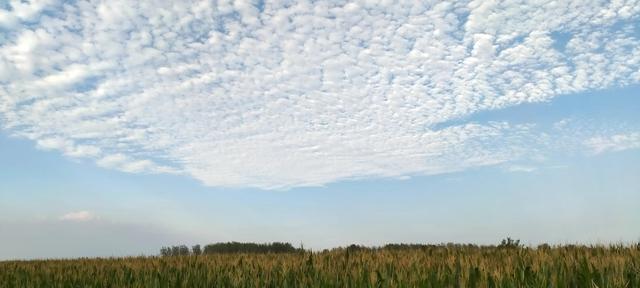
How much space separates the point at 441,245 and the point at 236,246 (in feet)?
42.2

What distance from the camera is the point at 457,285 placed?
6.09m

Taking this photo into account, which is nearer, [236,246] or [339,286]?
[339,286]

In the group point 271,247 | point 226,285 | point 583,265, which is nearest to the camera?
point 583,265

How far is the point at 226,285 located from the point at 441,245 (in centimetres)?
1179

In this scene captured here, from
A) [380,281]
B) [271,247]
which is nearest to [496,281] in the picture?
[380,281]

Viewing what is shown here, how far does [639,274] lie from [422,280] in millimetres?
2645

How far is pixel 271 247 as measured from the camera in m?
25.9

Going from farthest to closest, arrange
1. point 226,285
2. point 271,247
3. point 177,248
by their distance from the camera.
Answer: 1. point 271,247
2. point 177,248
3. point 226,285

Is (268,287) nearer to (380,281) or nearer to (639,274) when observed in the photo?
(380,281)

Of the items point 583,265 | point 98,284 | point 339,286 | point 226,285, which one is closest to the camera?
point 339,286

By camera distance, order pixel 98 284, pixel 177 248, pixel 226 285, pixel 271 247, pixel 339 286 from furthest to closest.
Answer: pixel 271 247 < pixel 177 248 < pixel 98 284 < pixel 226 285 < pixel 339 286

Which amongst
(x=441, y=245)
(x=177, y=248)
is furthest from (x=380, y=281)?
(x=177, y=248)

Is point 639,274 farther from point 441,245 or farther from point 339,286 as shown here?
point 441,245

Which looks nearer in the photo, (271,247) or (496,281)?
(496,281)
